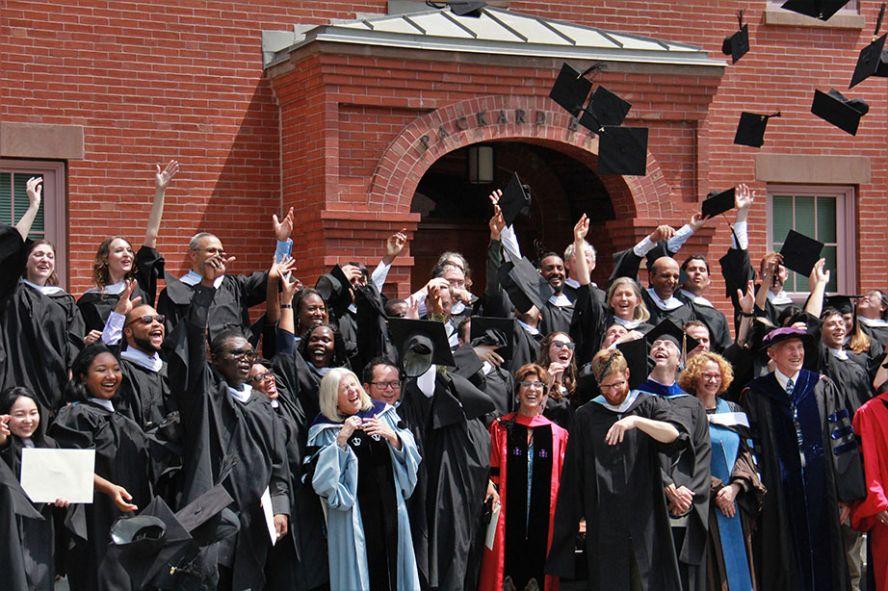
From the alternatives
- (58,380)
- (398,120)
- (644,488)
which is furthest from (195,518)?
(398,120)

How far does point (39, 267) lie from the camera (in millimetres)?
8133

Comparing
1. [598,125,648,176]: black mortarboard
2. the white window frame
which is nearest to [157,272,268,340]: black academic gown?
[598,125,648,176]: black mortarboard

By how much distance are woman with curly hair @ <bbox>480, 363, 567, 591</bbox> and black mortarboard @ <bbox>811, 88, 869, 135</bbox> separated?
4889mm

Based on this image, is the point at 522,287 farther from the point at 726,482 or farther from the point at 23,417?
the point at 23,417

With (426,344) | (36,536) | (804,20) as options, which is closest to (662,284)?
(426,344)

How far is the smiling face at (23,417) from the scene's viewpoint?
6703 millimetres

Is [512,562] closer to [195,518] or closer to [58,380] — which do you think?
[195,518]

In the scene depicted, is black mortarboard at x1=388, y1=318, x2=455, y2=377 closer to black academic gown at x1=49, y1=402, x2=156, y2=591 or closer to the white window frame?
black academic gown at x1=49, y1=402, x2=156, y2=591

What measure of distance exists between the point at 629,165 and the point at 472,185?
2326mm

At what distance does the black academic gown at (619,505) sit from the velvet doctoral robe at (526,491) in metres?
0.28

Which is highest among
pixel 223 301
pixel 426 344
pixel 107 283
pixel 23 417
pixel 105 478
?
pixel 107 283

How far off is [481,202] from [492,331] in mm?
4697

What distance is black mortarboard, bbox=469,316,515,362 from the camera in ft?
27.1

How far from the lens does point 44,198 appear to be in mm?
10984
